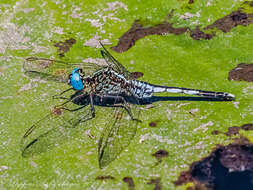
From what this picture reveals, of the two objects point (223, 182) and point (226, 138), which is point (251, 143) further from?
point (223, 182)

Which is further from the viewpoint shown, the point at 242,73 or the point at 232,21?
the point at 232,21

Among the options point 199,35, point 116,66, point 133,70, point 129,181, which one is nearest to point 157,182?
point 129,181

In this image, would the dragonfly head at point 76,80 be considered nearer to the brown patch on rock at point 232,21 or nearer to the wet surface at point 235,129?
the wet surface at point 235,129

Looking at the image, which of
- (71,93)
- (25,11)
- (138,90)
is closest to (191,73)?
(138,90)

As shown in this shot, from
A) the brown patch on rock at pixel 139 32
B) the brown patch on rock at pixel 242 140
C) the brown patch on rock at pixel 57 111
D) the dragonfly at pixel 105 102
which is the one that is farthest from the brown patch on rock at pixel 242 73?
the brown patch on rock at pixel 57 111

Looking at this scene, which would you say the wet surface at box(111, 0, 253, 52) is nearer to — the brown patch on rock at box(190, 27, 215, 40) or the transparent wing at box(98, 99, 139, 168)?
the brown patch on rock at box(190, 27, 215, 40)

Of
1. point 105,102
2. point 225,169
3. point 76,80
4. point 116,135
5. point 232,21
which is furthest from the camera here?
point 232,21

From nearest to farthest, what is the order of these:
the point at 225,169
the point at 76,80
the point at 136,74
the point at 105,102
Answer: the point at 225,169 → the point at 76,80 → the point at 105,102 → the point at 136,74

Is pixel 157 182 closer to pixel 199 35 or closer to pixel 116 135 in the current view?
pixel 116 135
